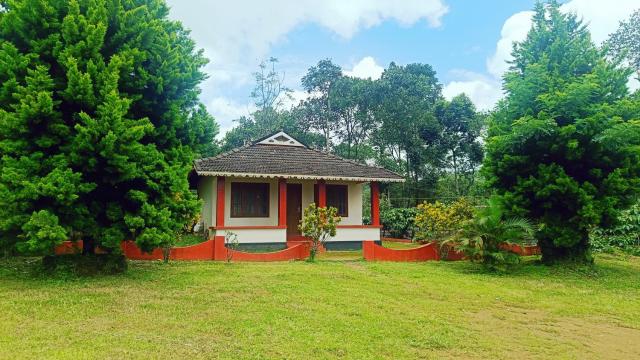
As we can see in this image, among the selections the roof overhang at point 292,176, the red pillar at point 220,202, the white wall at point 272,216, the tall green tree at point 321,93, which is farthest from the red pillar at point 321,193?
the tall green tree at point 321,93

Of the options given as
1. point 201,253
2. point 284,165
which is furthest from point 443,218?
point 201,253

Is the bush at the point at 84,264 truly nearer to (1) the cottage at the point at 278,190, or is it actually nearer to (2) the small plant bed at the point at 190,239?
(1) the cottage at the point at 278,190

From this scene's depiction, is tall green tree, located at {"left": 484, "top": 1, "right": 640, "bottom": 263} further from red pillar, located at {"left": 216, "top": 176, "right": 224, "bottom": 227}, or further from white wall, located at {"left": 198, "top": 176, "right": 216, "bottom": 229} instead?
white wall, located at {"left": 198, "top": 176, "right": 216, "bottom": 229}

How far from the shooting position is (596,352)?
5.45 m

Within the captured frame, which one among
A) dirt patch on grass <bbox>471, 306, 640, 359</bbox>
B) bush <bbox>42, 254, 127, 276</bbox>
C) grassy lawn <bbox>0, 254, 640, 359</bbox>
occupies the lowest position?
dirt patch on grass <bbox>471, 306, 640, 359</bbox>

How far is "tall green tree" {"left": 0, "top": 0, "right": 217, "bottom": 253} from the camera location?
7613 millimetres

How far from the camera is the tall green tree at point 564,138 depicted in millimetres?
10836

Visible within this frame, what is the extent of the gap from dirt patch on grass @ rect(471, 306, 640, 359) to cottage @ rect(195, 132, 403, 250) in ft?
29.8

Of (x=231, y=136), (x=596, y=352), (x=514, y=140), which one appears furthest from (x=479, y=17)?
(x=231, y=136)

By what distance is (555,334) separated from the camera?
614cm

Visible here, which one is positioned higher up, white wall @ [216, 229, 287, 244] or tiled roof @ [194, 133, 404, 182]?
tiled roof @ [194, 133, 404, 182]

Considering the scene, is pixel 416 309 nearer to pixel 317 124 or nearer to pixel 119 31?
pixel 119 31

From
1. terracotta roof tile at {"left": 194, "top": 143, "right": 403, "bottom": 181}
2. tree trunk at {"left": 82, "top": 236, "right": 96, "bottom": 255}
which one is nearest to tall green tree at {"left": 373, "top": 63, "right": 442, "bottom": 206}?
terracotta roof tile at {"left": 194, "top": 143, "right": 403, "bottom": 181}

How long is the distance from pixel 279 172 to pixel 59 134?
327 inches
